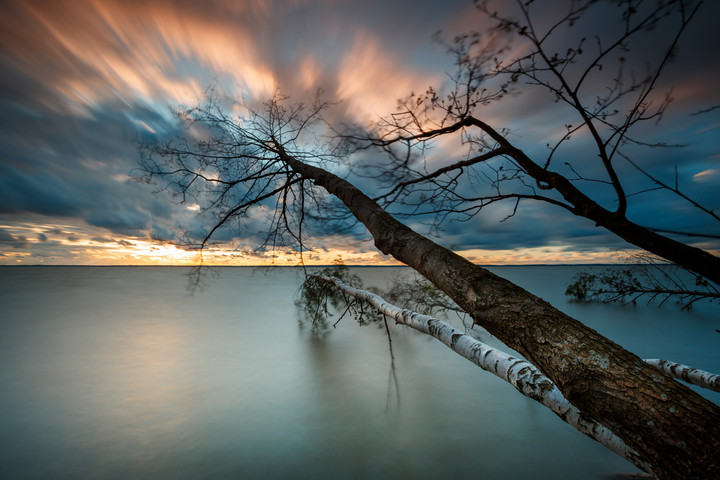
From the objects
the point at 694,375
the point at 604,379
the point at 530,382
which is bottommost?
the point at 694,375

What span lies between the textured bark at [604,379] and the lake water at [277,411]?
4538 mm

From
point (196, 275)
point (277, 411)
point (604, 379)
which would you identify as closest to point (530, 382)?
point (604, 379)

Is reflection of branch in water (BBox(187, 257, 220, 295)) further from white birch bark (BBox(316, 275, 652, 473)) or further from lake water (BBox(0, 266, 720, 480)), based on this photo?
white birch bark (BBox(316, 275, 652, 473))

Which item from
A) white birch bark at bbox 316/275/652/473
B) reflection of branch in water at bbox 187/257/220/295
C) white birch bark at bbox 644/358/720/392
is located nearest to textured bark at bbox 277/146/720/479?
white birch bark at bbox 316/275/652/473

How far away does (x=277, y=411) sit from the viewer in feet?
26.7

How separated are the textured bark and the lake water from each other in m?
4.54

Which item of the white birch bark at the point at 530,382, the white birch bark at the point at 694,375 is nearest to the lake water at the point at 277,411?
the white birch bark at the point at 530,382

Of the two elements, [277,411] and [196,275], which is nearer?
[196,275]

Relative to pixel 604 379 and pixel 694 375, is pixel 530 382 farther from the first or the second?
pixel 694 375

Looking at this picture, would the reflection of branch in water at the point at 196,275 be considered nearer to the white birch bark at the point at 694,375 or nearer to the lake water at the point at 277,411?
the lake water at the point at 277,411

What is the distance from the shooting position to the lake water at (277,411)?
5.89m

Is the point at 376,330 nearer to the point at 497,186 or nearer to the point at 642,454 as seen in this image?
the point at 497,186

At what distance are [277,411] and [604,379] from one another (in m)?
9.09

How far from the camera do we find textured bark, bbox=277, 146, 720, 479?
0.84 metres
